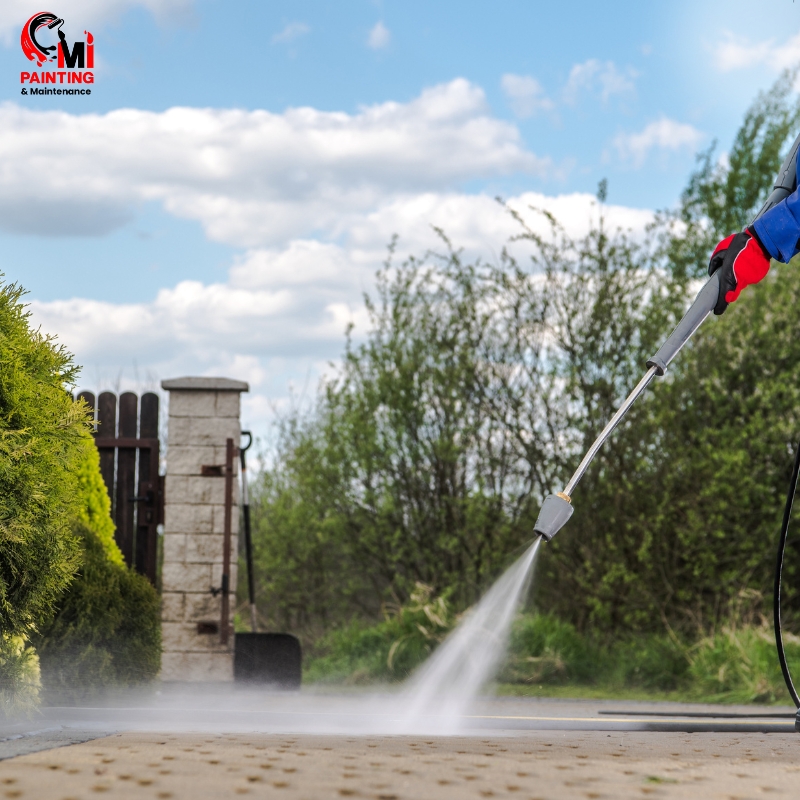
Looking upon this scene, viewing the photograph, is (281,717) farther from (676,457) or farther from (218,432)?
(676,457)

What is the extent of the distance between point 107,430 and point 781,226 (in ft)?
19.8

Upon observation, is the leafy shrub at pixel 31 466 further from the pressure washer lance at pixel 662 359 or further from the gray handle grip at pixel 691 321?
the gray handle grip at pixel 691 321

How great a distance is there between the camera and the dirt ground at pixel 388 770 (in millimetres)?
2666

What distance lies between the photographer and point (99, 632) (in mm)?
6668

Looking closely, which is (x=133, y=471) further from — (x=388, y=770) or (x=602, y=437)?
(x=388, y=770)

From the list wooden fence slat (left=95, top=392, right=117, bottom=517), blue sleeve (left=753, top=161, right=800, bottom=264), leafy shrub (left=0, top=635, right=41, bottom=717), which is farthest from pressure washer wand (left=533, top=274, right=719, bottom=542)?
wooden fence slat (left=95, top=392, right=117, bottom=517)

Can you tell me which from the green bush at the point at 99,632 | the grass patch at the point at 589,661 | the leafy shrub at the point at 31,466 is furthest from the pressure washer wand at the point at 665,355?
the grass patch at the point at 589,661

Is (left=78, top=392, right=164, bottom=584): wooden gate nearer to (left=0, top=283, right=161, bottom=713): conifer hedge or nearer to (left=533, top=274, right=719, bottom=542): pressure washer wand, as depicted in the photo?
(left=0, top=283, right=161, bottom=713): conifer hedge

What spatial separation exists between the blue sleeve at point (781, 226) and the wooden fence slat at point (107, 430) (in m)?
5.87

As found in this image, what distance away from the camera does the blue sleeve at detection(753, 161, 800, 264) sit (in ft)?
16.4

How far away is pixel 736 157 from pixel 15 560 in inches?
672

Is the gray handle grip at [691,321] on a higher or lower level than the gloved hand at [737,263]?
lower

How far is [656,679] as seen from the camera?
28.9 feet

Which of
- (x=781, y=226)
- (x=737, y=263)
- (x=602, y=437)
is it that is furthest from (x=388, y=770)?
Answer: (x=781, y=226)
